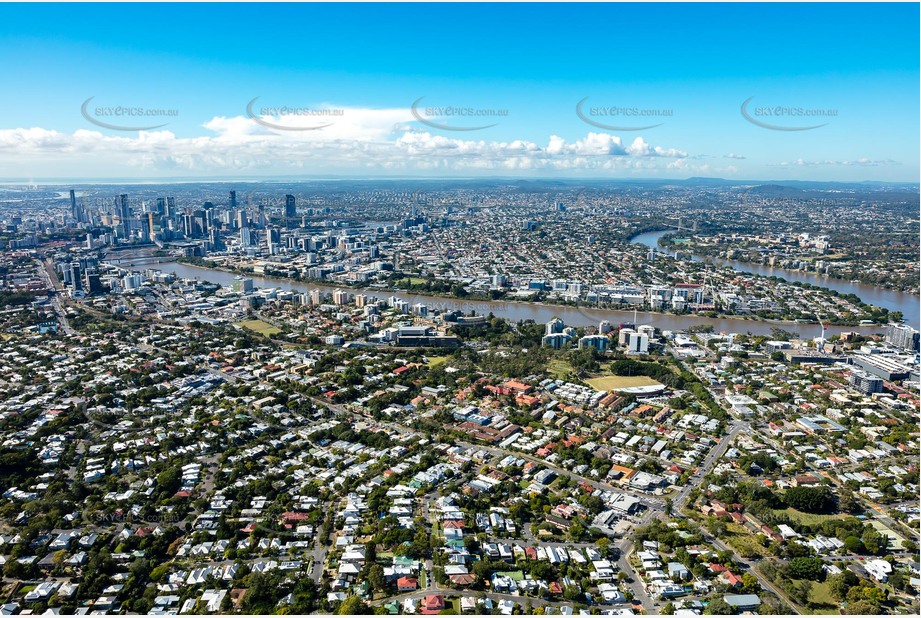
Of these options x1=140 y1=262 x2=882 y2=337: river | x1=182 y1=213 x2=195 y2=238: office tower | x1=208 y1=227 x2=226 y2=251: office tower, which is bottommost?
x1=140 y1=262 x2=882 y2=337: river

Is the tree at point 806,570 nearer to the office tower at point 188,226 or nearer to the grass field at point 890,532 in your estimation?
the grass field at point 890,532

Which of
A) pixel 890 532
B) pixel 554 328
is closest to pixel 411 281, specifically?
pixel 554 328

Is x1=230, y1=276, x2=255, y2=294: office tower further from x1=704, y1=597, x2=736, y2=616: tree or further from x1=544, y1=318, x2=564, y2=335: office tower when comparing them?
x1=704, y1=597, x2=736, y2=616: tree

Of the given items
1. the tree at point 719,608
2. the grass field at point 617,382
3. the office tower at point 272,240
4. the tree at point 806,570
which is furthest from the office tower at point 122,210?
the tree at point 806,570

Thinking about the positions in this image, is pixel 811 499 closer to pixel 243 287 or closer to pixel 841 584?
pixel 841 584

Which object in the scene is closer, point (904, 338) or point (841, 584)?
point (841, 584)

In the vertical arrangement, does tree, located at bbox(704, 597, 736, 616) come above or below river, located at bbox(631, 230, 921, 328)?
below

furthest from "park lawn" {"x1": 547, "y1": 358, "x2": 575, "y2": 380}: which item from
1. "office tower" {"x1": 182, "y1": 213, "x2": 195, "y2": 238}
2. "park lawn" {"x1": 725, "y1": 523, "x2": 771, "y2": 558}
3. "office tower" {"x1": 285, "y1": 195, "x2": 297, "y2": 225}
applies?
"office tower" {"x1": 285, "y1": 195, "x2": 297, "y2": 225}
